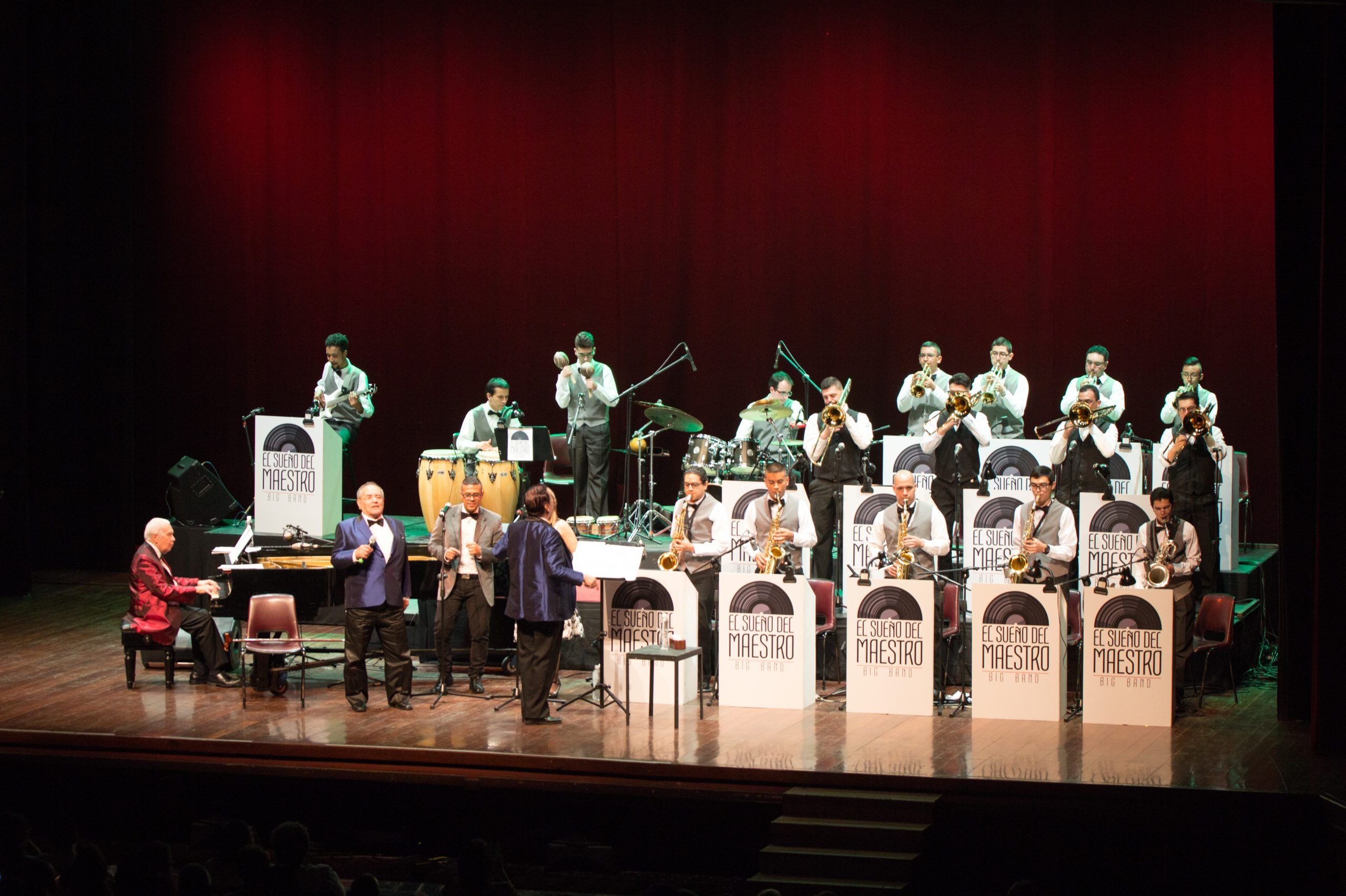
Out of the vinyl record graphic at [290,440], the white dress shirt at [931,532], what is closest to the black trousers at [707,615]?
the white dress shirt at [931,532]

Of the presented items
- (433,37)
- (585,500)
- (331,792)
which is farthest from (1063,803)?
(433,37)

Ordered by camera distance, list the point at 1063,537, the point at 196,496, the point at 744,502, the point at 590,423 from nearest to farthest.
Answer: the point at 1063,537, the point at 744,502, the point at 590,423, the point at 196,496

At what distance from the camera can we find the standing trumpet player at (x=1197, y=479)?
10.1 metres

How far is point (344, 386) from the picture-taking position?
12578mm

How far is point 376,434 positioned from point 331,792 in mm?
6588

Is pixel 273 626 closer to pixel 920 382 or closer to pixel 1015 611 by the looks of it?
pixel 1015 611

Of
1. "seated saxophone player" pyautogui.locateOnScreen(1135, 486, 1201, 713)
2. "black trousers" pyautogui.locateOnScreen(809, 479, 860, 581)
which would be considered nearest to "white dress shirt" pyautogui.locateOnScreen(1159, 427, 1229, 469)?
"seated saxophone player" pyautogui.locateOnScreen(1135, 486, 1201, 713)

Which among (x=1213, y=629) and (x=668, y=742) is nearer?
(x=668, y=742)

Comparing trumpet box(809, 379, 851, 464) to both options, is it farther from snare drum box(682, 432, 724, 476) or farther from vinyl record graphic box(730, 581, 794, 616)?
vinyl record graphic box(730, 581, 794, 616)

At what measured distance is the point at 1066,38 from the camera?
12.7 m

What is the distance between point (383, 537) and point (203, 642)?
1.59 m

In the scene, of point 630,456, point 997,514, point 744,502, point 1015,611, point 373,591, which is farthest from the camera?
point 630,456

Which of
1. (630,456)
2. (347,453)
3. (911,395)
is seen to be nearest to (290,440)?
(347,453)

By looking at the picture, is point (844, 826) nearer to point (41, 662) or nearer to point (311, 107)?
point (41, 662)
